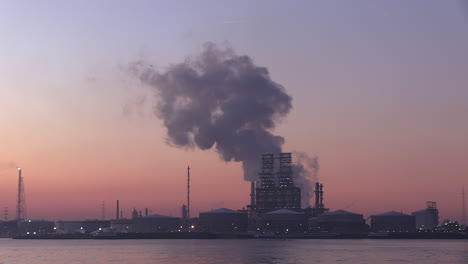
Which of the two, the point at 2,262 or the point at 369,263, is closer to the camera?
the point at 369,263

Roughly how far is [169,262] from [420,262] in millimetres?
36918

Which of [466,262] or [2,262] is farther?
[2,262]

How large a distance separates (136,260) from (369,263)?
1405 inches

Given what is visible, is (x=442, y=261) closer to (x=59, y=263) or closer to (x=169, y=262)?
(x=169, y=262)

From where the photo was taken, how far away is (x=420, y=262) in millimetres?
104625

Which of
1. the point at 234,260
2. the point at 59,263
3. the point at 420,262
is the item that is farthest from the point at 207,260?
the point at 420,262

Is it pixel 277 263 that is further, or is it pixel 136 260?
pixel 136 260

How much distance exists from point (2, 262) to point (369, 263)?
55.9 metres

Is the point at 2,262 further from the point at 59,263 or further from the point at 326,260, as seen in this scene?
the point at 326,260

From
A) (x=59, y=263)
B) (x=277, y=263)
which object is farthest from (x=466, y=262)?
(x=59, y=263)

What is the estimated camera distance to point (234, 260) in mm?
105938

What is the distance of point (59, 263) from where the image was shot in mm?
109312

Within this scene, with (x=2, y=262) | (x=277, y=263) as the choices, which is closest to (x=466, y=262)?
(x=277, y=263)

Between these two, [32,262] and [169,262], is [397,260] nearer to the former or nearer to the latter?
[169,262]
